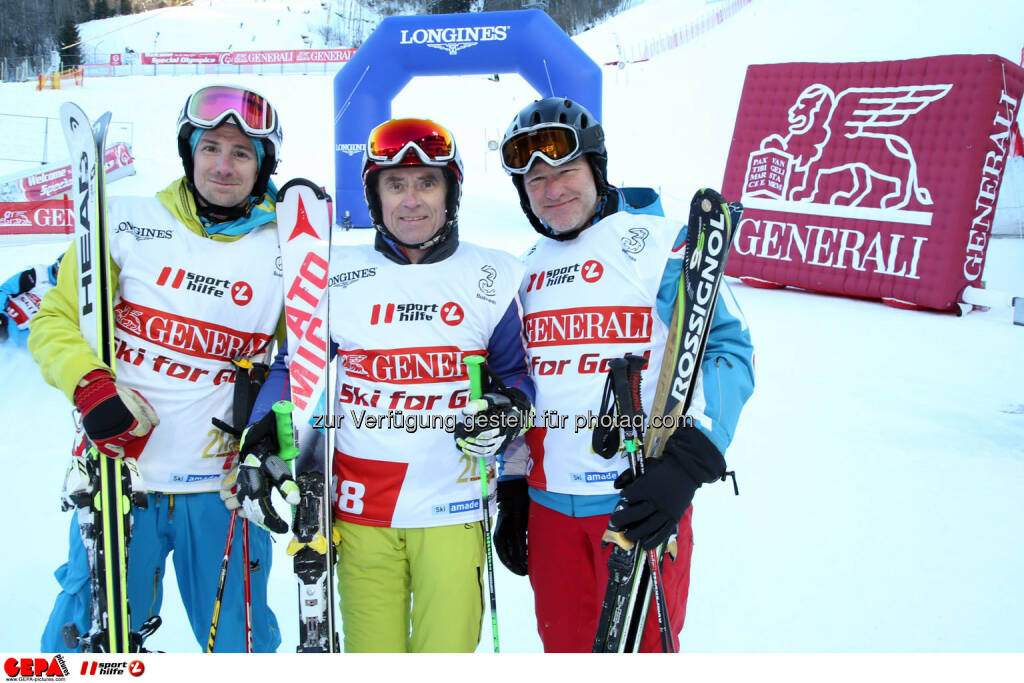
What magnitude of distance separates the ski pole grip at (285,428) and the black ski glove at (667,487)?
1012 mm

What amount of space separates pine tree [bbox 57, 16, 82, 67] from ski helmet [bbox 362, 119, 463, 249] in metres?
42.2

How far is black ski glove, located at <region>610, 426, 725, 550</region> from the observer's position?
70.5 inches

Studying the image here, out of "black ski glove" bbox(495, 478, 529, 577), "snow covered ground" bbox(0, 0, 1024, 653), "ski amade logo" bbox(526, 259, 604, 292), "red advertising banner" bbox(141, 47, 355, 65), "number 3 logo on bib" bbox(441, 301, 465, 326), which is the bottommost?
"snow covered ground" bbox(0, 0, 1024, 653)

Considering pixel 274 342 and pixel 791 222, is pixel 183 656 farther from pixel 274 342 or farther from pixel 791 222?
pixel 791 222

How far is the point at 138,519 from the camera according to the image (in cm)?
213

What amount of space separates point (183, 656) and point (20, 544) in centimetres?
225

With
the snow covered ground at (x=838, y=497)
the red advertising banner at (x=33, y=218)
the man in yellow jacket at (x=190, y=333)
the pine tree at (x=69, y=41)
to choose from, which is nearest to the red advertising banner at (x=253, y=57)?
the pine tree at (x=69, y=41)

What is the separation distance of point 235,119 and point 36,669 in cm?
179

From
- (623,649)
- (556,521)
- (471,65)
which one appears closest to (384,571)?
(556,521)

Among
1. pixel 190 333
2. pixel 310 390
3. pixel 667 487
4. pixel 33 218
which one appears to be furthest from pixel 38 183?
pixel 667 487

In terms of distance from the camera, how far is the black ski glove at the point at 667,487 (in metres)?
1.79

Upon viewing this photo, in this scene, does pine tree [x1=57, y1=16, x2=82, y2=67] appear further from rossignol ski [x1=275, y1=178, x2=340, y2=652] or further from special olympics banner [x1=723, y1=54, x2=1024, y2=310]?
rossignol ski [x1=275, y1=178, x2=340, y2=652]

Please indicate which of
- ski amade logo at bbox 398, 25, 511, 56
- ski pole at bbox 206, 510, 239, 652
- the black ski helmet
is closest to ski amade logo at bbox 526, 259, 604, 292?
the black ski helmet

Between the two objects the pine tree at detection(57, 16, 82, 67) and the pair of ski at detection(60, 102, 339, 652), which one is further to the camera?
the pine tree at detection(57, 16, 82, 67)
